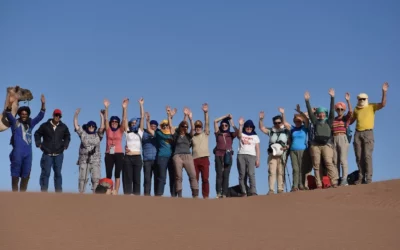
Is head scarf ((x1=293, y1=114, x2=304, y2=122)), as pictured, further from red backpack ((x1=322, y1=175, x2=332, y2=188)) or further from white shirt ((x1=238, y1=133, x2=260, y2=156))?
red backpack ((x1=322, y1=175, x2=332, y2=188))

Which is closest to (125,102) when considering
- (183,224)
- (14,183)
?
(14,183)

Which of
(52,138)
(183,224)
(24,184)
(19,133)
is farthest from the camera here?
(52,138)

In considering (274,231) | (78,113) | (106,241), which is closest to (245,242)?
(274,231)

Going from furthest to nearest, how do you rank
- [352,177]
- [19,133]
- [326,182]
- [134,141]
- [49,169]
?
1. [352,177]
2. [326,182]
3. [134,141]
4. [49,169]
5. [19,133]

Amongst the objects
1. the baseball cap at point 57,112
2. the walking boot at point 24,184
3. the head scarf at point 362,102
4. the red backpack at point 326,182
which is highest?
the head scarf at point 362,102

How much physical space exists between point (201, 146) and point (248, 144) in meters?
1.14

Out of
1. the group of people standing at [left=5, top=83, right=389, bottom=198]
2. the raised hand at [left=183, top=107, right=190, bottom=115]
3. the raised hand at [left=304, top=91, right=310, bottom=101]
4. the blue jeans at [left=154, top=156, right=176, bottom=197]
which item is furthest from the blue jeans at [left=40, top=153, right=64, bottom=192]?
the raised hand at [left=304, top=91, right=310, bottom=101]

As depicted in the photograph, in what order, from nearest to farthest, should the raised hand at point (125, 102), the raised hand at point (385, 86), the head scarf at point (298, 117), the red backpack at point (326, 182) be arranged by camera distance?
the raised hand at point (125, 102) < the red backpack at point (326, 182) < the raised hand at point (385, 86) < the head scarf at point (298, 117)

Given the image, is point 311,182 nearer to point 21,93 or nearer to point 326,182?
point 326,182

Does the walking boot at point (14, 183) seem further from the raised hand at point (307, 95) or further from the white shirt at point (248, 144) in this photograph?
the raised hand at point (307, 95)

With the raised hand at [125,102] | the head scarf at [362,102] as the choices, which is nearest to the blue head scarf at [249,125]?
the head scarf at [362,102]

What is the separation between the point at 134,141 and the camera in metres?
13.7

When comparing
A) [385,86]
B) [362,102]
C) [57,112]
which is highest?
[385,86]

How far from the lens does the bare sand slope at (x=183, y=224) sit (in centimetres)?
822
